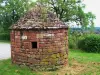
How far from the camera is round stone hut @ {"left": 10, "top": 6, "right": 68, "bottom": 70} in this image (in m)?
12.6

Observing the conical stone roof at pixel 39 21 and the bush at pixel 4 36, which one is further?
the bush at pixel 4 36

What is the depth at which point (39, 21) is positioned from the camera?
13.1 m

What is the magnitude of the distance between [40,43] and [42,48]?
10.7 inches

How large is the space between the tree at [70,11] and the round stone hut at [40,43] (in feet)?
81.9

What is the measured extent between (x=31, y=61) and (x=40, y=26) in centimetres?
182

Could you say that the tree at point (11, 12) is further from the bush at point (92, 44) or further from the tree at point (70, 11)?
Answer: the bush at point (92, 44)

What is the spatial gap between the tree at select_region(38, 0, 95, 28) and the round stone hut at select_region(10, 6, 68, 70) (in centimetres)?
2497

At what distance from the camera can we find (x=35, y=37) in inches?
498

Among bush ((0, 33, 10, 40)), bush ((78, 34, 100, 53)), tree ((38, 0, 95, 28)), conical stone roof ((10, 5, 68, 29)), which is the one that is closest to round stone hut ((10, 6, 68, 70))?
conical stone roof ((10, 5, 68, 29))

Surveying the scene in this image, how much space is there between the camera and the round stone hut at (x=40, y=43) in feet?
41.5

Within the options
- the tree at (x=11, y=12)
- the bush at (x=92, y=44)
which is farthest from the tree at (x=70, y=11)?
the bush at (x=92, y=44)

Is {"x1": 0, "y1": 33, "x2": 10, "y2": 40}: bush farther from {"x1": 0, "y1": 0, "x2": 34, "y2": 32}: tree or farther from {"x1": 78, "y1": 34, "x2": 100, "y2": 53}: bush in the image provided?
{"x1": 78, "y1": 34, "x2": 100, "y2": 53}: bush

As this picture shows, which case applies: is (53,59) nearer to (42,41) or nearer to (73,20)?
(42,41)

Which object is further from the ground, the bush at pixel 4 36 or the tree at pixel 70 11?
the tree at pixel 70 11
